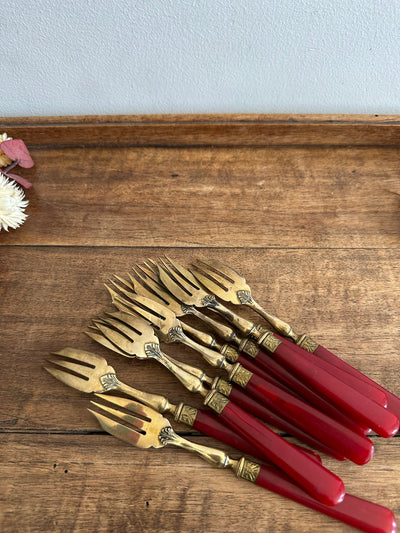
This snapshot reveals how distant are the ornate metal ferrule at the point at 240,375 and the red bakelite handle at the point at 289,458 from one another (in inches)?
1.3

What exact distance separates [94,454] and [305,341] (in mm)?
294

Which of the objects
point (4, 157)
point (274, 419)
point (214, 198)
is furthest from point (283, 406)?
point (4, 157)

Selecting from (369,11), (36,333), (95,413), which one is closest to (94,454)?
(95,413)

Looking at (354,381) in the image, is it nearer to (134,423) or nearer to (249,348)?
(249,348)

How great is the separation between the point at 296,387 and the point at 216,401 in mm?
100

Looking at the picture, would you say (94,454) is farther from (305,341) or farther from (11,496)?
(305,341)

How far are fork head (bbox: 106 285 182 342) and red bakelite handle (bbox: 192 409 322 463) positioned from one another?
11 centimetres

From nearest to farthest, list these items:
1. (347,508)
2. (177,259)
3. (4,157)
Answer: (347,508)
(177,259)
(4,157)

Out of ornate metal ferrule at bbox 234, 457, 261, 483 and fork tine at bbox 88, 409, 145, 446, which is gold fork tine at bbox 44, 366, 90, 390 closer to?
fork tine at bbox 88, 409, 145, 446

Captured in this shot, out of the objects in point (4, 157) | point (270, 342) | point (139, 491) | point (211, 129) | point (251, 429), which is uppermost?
point (211, 129)

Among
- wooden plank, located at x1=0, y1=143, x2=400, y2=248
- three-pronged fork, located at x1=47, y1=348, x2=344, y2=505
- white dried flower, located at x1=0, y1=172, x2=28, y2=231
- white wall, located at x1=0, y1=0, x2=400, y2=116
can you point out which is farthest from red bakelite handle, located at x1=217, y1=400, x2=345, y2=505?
white wall, located at x1=0, y1=0, x2=400, y2=116

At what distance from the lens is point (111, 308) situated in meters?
0.66

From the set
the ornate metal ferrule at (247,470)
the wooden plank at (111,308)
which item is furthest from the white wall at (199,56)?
the ornate metal ferrule at (247,470)

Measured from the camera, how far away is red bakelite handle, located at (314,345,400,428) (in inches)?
21.5
